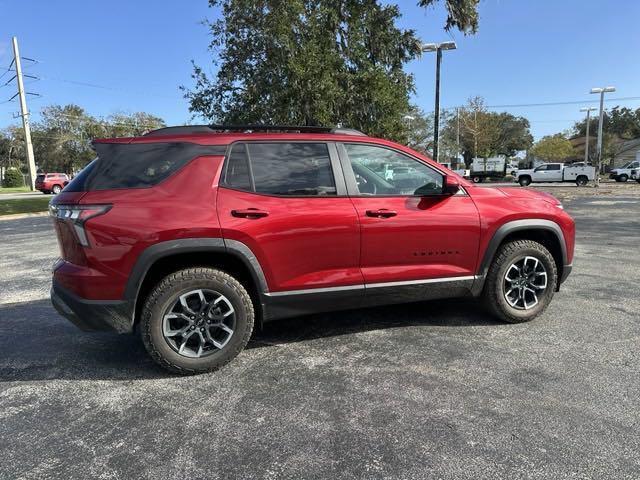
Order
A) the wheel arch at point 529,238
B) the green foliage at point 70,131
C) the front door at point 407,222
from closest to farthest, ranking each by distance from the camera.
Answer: the front door at point 407,222, the wheel arch at point 529,238, the green foliage at point 70,131

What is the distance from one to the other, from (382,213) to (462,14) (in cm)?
1612

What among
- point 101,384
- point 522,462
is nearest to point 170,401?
point 101,384

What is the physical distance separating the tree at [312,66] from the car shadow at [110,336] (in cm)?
1042

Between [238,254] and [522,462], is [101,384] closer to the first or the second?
[238,254]

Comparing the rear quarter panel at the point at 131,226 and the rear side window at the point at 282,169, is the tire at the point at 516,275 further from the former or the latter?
the rear quarter panel at the point at 131,226

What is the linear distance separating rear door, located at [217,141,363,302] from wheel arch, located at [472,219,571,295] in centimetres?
124

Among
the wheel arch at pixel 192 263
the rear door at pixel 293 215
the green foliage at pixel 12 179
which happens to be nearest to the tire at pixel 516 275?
the rear door at pixel 293 215

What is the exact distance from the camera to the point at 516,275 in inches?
173

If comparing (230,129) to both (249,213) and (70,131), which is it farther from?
(70,131)

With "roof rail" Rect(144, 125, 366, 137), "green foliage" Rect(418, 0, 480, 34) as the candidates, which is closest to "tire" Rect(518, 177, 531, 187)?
"green foliage" Rect(418, 0, 480, 34)

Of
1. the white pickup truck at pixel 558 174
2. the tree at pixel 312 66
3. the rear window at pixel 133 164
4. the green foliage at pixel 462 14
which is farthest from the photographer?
the white pickup truck at pixel 558 174

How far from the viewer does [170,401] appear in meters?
3.15

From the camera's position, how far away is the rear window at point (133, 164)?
3.37 m

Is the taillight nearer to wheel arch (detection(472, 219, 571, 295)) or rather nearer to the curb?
wheel arch (detection(472, 219, 571, 295))
